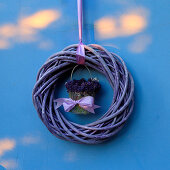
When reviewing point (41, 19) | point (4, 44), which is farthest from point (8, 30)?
point (41, 19)

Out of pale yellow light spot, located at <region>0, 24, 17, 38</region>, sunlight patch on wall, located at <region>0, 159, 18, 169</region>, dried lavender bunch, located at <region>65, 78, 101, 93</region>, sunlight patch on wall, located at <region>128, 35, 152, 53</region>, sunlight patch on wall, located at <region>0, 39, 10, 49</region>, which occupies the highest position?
pale yellow light spot, located at <region>0, 24, 17, 38</region>

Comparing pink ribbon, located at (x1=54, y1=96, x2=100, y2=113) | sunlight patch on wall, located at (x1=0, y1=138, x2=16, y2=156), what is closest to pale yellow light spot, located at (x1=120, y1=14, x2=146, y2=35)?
pink ribbon, located at (x1=54, y1=96, x2=100, y2=113)

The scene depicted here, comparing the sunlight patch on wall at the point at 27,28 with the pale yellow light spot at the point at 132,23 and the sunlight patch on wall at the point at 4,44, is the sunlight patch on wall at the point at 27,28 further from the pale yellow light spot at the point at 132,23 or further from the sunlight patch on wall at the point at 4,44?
the pale yellow light spot at the point at 132,23

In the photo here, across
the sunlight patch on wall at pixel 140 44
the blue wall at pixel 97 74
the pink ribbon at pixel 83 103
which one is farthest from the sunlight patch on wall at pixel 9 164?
the sunlight patch on wall at pixel 140 44

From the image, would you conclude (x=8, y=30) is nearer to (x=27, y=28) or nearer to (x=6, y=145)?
(x=27, y=28)

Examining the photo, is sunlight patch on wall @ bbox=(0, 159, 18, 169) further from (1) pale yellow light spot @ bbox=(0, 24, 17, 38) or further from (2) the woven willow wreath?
(1) pale yellow light spot @ bbox=(0, 24, 17, 38)

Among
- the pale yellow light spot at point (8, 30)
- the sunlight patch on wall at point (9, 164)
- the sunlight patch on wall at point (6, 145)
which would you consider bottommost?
the sunlight patch on wall at point (9, 164)

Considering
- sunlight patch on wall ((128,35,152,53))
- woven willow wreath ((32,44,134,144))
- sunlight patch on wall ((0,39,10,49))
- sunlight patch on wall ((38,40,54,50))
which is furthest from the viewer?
sunlight patch on wall ((0,39,10,49))
